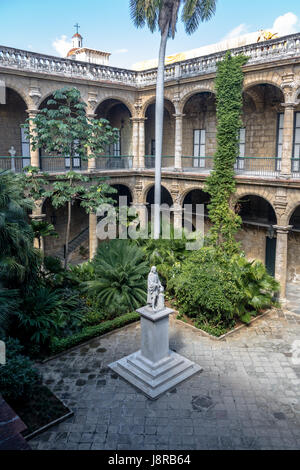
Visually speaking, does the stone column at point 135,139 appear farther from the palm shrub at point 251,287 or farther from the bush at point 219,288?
the palm shrub at point 251,287

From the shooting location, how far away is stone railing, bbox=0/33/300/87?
47.8 ft

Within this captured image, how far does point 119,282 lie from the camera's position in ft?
43.5

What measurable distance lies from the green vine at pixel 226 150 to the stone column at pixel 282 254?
1.81m

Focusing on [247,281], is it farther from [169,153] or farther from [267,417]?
[169,153]

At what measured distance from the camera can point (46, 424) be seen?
7.81 meters

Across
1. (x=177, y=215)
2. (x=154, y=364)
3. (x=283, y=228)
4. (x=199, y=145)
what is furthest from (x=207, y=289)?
(x=199, y=145)

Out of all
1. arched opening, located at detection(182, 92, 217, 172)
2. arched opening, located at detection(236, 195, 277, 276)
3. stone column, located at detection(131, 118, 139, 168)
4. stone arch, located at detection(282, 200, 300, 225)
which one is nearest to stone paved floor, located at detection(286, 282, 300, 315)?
arched opening, located at detection(236, 195, 277, 276)

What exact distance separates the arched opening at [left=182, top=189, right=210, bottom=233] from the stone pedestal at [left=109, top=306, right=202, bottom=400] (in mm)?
11603

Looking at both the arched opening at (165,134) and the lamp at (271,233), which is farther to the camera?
the arched opening at (165,134)

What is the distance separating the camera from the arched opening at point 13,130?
18062 millimetres

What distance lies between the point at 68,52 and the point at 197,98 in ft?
49.0

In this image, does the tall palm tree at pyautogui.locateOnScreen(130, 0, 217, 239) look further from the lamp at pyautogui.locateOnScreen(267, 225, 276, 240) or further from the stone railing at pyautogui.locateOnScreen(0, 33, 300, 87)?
the lamp at pyautogui.locateOnScreen(267, 225, 276, 240)

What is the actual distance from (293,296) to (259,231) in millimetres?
3620

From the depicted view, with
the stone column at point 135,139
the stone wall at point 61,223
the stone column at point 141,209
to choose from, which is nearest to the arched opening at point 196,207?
the stone column at point 141,209
